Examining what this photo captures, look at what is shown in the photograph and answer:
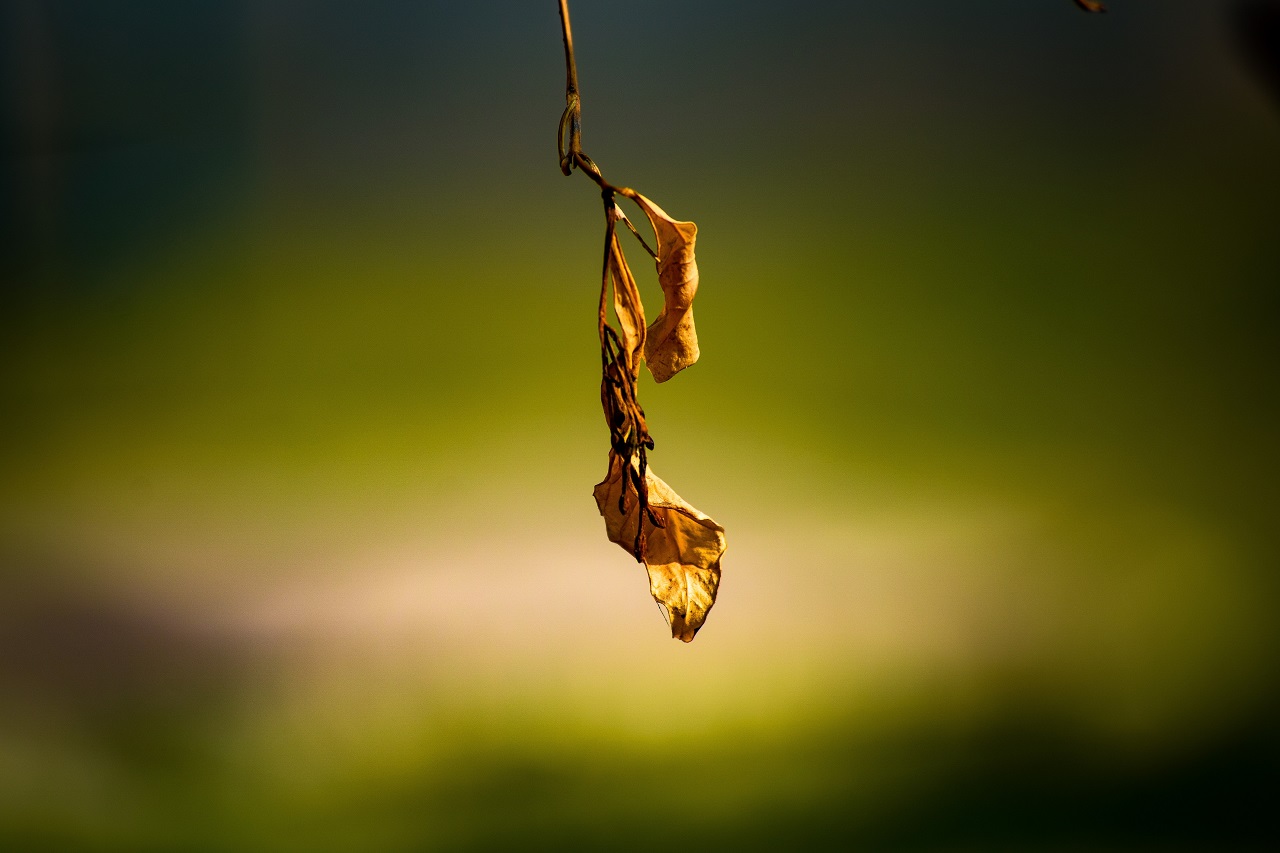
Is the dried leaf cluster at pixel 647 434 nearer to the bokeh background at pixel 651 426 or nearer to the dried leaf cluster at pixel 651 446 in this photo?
the dried leaf cluster at pixel 651 446

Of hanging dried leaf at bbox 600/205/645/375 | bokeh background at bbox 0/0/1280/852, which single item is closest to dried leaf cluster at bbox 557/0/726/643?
hanging dried leaf at bbox 600/205/645/375

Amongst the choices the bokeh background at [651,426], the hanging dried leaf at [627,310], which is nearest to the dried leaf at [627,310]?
the hanging dried leaf at [627,310]

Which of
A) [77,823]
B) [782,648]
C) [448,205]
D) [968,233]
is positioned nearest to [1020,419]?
[968,233]

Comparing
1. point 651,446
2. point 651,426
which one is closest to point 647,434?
point 651,446

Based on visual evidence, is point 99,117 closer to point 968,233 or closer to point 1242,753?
point 968,233

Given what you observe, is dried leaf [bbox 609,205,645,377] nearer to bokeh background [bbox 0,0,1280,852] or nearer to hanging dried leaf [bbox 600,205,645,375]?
hanging dried leaf [bbox 600,205,645,375]
